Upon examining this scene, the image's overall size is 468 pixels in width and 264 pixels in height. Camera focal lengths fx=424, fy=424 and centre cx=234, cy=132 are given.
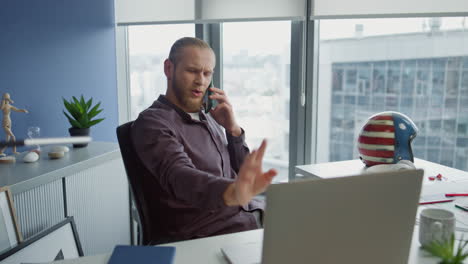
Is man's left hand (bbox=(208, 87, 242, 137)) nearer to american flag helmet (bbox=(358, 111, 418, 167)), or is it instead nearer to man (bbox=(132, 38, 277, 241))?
man (bbox=(132, 38, 277, 241))

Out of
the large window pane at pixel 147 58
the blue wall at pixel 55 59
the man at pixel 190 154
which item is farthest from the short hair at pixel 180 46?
A: the large window pane at pixel 147 58

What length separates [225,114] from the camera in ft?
5.56

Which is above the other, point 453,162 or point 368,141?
point 368,141

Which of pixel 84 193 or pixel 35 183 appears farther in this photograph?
pixel 84 193

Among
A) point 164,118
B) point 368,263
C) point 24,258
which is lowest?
point 24,258

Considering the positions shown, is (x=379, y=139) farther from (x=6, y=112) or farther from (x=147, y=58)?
(x=147, y=58)

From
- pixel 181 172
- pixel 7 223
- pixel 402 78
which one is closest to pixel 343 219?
pixel 181 172

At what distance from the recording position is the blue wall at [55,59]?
7.77ft

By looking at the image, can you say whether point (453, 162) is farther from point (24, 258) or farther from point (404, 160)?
point (24, 258)

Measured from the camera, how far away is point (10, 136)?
2.20 m

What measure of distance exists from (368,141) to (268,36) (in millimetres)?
1357

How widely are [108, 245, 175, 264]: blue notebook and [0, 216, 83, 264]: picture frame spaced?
81cm

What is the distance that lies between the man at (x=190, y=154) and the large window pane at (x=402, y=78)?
132 centimetres

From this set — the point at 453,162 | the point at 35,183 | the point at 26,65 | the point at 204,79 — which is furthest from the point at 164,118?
the point at 453,162
